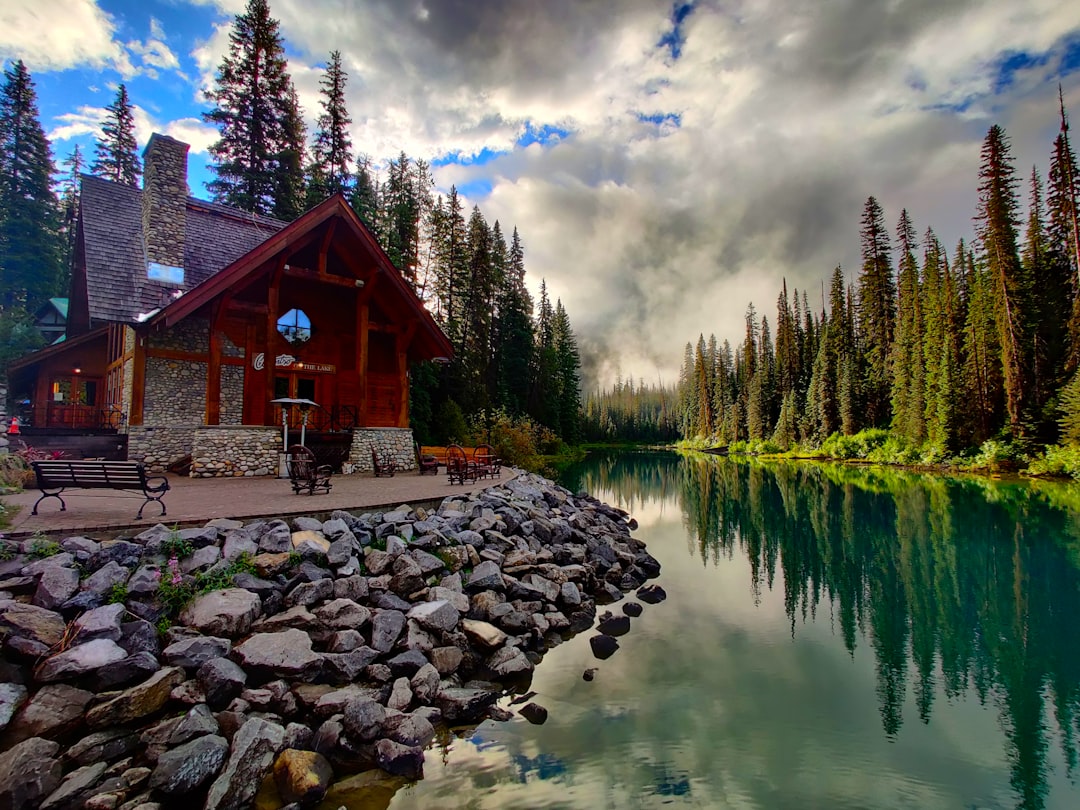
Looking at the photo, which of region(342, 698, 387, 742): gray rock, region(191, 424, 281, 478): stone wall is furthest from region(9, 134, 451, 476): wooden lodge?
region(342, 698, 387, 742): gray rock

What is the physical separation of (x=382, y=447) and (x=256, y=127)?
2251 cm

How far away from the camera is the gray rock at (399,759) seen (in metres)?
4.57

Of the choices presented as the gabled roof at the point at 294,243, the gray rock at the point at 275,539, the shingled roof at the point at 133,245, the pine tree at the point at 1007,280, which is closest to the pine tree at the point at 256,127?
the shingled roof at the point at 133,245

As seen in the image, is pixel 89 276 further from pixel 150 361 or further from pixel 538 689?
pixel 538 689

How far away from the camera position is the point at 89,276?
46.2 feet

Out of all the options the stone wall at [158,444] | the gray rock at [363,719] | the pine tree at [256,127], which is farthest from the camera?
the pine tree at [256,127]

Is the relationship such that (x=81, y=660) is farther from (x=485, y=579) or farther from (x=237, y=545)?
(x=485, y=579)

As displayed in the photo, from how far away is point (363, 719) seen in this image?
485cm

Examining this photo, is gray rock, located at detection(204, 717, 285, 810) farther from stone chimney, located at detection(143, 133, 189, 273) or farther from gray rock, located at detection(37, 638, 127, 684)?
stone chimney, located at detection(143, 133, 189, 273)

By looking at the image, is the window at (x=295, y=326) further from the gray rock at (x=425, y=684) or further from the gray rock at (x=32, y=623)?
the gray rock at (x=425, y=684)

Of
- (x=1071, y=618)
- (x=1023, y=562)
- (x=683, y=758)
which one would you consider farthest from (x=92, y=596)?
(x=1023, y=562)

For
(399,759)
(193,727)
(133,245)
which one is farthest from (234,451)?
(399,759)

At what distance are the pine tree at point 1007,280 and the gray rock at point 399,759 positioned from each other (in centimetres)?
3763

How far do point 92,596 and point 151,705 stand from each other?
62.3 inches
